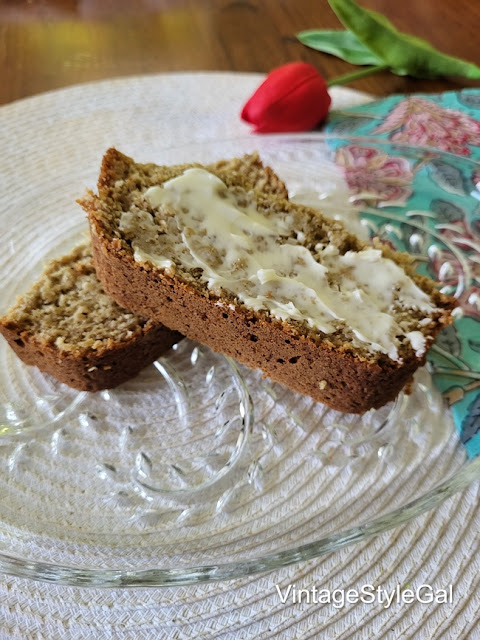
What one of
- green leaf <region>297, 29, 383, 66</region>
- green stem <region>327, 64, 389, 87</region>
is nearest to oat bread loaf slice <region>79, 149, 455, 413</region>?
green stem <region>327, 64, 389, 87</region>

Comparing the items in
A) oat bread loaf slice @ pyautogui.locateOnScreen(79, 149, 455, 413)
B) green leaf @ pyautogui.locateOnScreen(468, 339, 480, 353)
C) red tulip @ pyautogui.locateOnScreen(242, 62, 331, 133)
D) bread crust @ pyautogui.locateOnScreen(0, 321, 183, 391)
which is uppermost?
red tulip @ pyautogui.locateOnScreen(242, 62, 331, 133)

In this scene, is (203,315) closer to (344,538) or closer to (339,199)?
(344,538)

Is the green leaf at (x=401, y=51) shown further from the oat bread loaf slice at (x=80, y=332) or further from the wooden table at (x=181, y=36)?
the oat bread loaf slice at (x=80, y=332)

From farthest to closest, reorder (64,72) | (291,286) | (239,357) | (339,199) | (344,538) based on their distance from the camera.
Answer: (64,72), (339,199), (239,357), (291,286), (344,538)

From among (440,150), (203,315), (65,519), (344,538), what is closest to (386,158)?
(440,150)

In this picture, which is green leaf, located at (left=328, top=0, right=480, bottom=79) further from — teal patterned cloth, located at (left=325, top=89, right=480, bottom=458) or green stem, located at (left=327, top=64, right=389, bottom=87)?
teal patterned cloth, located at (left=325, top=89, right=480, bottom=458)

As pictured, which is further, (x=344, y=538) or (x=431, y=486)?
(x=431, y=486)

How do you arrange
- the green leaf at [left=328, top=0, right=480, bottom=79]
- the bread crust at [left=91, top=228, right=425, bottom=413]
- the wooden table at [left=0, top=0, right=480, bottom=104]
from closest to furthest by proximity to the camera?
1. the bread crust at [left=91, top=228, right=425, bottom=413]
2. the green leaf at [left=328, top=0, right=480, bottom=79]
3. the wooden table at [left=0, top=0, right=480, bottom=104]
